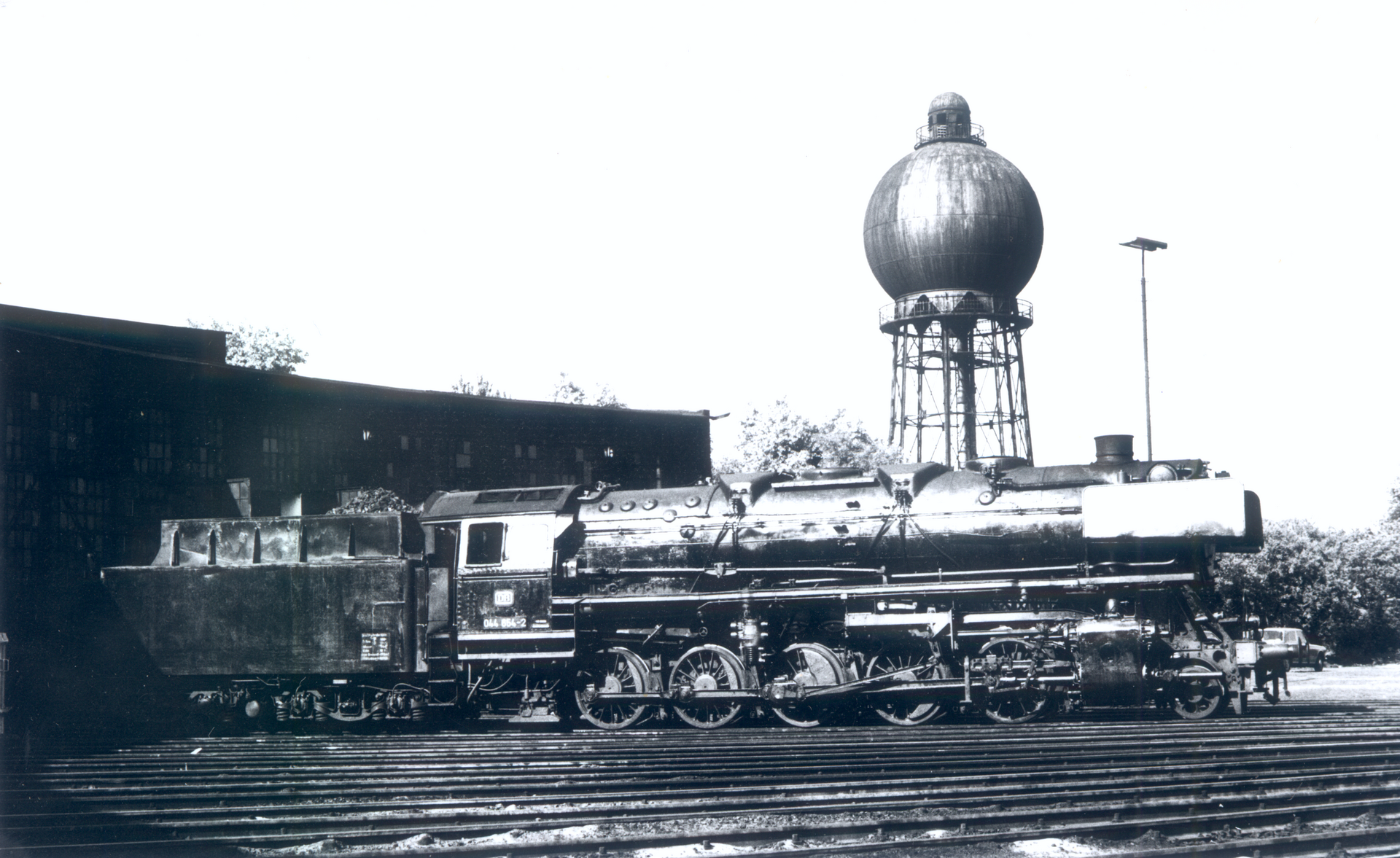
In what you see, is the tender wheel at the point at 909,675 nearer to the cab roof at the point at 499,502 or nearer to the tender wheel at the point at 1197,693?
the tender wheel at the point at 1197,693

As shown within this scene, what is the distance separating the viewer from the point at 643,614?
1723 cm

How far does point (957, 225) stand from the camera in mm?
35656

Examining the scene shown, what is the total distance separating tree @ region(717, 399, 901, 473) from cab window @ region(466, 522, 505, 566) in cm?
3229

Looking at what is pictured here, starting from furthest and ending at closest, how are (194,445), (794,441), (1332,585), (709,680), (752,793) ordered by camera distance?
1. (794,441)
2. (1332,585)
3. (194,445)
4. (709,680)
5. (752,793)

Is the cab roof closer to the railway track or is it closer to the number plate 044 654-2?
the number plate 044 654-2

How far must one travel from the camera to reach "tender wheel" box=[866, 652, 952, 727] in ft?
52.2

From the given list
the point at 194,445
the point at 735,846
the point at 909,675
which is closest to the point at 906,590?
the point at 909,675

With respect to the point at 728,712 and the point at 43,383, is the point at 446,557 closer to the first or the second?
the point at 728,712

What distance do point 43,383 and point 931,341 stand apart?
2345 cm

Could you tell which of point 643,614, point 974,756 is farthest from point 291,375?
point 974,756

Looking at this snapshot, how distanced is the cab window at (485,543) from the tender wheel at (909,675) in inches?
211

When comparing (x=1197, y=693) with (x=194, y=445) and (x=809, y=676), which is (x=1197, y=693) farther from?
(x=194, y=445)

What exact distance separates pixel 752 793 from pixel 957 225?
27.9m

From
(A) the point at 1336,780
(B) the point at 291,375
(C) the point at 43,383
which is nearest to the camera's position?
(A) the point at 1336,780
